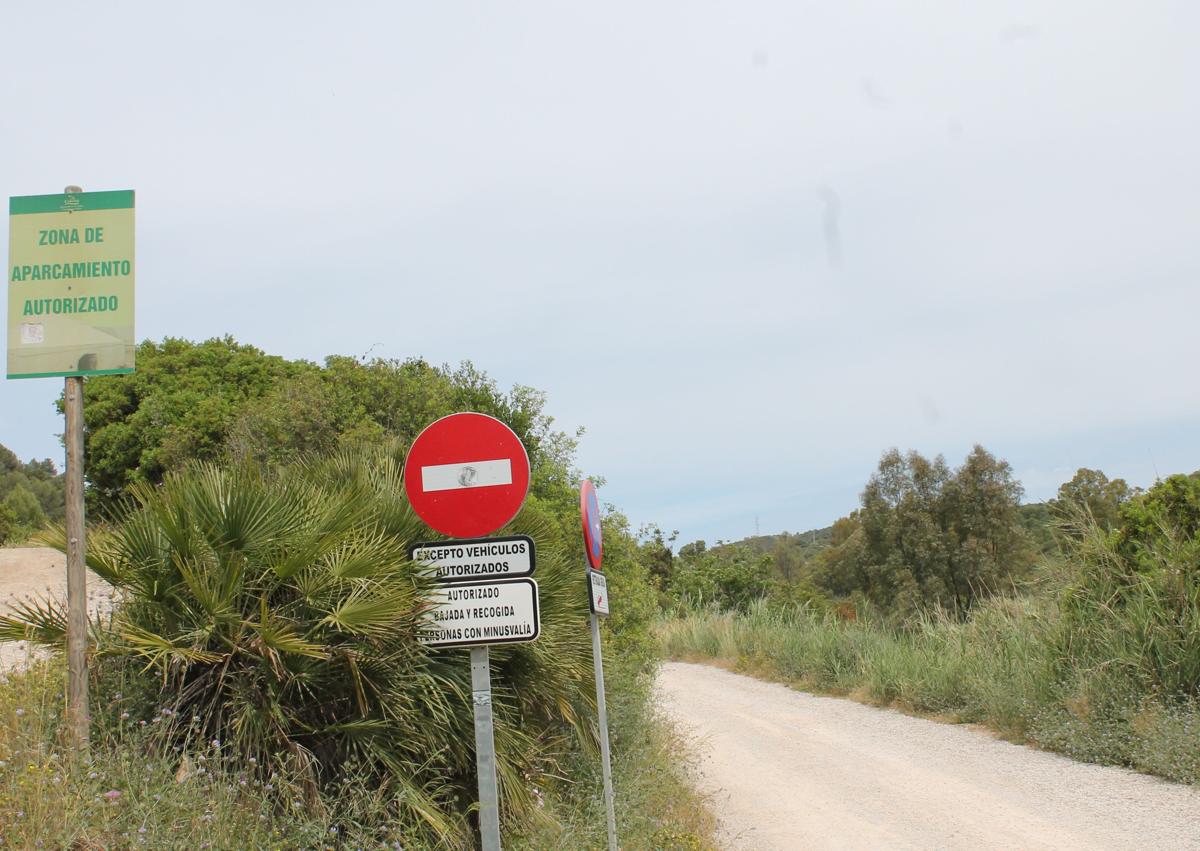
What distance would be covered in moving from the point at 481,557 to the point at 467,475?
1.49 ft

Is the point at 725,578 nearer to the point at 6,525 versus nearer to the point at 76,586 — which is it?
the point at 6,525

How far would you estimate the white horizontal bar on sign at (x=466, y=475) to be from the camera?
554 centimetres

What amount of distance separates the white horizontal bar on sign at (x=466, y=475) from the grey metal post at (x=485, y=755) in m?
0.88

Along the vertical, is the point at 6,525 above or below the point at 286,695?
above

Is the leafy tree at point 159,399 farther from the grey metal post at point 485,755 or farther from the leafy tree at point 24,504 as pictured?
the grey metal post at point 485,755

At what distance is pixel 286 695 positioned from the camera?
5.84 m

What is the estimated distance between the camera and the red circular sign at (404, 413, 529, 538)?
5.54 metres

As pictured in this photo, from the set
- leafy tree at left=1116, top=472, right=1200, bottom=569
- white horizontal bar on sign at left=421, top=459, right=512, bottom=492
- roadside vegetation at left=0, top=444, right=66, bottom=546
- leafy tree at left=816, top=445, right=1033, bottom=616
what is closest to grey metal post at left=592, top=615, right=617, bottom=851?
white horizontal bar on sign at left=421, top=459, right=512, bottom=492

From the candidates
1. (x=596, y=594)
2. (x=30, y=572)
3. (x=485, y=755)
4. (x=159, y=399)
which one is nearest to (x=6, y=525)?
(x=159, y=399)

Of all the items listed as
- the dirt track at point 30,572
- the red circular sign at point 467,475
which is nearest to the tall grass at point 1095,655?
the red circular sign at point 467,475

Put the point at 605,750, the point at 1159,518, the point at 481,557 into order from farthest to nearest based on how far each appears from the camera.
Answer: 1. the point at 1159,518
2. the point at 605,750
3. the point at 481,557

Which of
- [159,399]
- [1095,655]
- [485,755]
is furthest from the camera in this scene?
[159,399]

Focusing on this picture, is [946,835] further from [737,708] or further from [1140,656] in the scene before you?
[737,708]

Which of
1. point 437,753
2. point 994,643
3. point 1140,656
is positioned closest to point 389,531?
point 437,753
